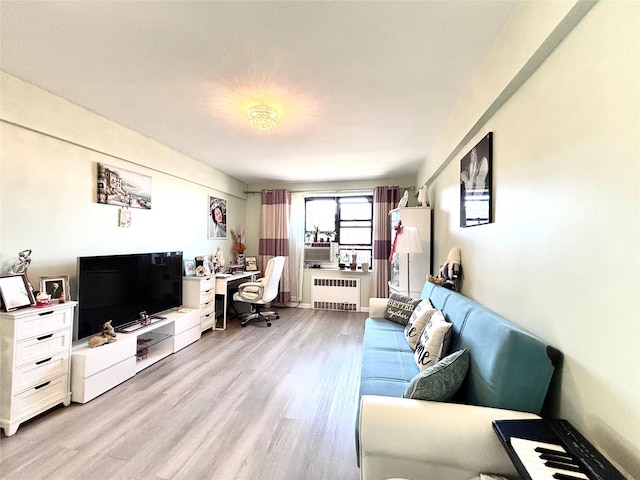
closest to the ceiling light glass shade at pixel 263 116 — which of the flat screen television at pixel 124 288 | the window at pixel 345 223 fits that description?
the flat screen television at pixel 124 288

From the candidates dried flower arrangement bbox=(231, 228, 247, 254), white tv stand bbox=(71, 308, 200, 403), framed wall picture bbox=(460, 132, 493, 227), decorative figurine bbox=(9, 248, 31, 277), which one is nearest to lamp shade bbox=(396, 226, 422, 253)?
framed wall picture bbox=(460, 132, 493, 227)

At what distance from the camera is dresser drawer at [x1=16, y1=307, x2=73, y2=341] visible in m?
1.81

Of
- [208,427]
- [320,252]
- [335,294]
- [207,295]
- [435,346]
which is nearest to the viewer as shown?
[435,346]

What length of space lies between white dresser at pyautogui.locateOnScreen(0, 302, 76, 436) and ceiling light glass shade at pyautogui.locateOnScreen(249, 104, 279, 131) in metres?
2.07

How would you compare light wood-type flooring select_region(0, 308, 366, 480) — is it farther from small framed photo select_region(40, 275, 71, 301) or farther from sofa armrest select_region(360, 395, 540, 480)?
small framed photo select_region(40, 275, 71, 301)

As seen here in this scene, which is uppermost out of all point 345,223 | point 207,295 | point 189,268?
point 345,223

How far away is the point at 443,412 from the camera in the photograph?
1.10 metres

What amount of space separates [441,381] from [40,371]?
2.64 m

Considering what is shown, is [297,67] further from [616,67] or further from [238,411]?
[238,411]

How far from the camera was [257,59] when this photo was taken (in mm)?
1744

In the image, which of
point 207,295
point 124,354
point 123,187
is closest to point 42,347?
point 124,354

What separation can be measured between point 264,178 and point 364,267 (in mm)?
2509

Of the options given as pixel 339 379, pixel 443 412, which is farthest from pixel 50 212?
pixel 443 412

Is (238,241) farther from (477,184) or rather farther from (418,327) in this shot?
(477,184)
